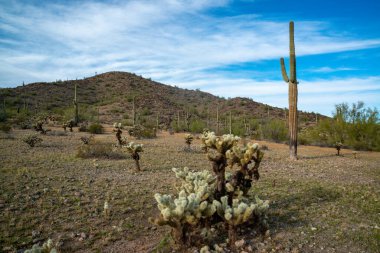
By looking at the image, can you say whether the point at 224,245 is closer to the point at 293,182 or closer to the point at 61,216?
the point at 61,216

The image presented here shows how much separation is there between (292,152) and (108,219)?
10.0m

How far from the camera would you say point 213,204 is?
180 inches

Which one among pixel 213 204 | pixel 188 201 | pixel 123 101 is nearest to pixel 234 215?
pixel 213 204

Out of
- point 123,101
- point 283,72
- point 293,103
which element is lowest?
point 293,103

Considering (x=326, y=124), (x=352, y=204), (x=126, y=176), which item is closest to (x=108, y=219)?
(x=126, y=176)

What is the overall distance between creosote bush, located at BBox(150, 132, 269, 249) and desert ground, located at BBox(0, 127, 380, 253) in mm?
396

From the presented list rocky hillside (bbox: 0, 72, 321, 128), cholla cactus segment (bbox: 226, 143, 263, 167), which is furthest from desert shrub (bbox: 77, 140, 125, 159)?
rocky hillside (bbox: 0, 72, 321, 128)

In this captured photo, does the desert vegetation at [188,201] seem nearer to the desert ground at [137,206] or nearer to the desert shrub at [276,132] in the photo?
the desert ground at [137,206]

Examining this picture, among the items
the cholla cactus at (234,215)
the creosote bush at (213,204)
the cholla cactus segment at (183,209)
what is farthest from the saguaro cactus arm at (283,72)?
the cholla cactus segment at (183,209)

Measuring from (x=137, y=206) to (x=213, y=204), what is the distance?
226cm

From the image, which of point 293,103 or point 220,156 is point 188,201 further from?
point 293,103

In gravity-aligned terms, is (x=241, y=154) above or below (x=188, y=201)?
above

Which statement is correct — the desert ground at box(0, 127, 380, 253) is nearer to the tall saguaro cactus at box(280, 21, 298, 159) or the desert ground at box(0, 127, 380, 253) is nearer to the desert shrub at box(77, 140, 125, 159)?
the desert shrub at box(77, 140, 125, 159)

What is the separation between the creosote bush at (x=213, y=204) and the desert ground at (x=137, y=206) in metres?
0.40
